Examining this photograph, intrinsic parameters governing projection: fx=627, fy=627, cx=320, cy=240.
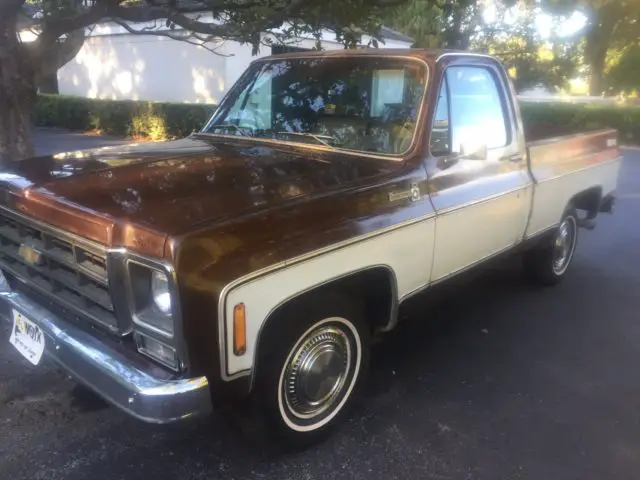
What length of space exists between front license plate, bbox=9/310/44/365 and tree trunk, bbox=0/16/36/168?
347 centimetres

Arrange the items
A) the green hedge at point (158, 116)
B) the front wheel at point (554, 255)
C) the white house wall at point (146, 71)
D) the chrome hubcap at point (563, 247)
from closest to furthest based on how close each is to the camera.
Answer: the front wheel at point (554, 255) → the chrome hubcap at point (563, 247) → the green hedge at point (158, 116) → the white house wall at point (146, 71)

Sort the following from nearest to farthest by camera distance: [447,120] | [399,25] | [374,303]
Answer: [374,303] < [447,120] < [399,25]

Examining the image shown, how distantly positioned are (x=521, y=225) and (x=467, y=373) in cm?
127

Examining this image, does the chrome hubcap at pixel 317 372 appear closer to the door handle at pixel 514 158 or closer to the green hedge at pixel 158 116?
the door handle at pixel 514 158

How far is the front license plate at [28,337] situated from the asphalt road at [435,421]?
9 centimetres

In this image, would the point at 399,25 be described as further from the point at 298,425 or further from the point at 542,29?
the point at 298,425

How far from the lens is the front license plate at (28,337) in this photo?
2977 mm

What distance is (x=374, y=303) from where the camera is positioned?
3449 mm

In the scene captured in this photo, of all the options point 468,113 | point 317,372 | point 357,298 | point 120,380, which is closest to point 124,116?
point 468,113

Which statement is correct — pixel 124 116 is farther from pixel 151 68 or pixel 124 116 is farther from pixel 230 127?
pixel 230 127

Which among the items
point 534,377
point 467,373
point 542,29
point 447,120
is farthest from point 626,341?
point 542,29

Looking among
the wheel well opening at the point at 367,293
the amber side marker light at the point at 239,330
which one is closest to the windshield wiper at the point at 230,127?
the wheel well opening at the point at 367,293

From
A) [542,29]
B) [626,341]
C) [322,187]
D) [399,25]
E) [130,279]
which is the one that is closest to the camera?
[130,279]

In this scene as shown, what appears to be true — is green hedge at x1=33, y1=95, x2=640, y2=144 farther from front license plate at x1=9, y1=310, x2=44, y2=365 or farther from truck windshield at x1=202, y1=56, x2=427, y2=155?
front license plate at x1=9, y1=310, x2=44, y2=365
